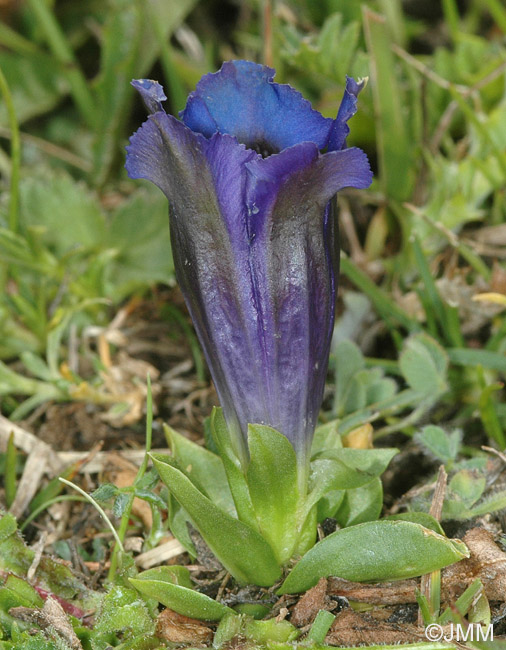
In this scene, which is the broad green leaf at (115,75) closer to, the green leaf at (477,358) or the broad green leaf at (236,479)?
the green leaf at (477,358)

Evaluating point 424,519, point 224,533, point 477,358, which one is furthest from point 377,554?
point 477,358

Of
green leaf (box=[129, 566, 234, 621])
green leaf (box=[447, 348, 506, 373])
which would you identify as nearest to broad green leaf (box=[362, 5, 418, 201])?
green leaf (box=[447, 348, 506, 373])

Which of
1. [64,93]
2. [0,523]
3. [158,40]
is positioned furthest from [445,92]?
[0,523]

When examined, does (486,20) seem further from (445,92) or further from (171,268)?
(171,268)

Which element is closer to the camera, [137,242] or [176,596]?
[176,596]

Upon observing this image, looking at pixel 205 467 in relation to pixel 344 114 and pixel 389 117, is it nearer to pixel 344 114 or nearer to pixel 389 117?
pixel 344 114

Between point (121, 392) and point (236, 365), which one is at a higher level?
point (236, 365)
